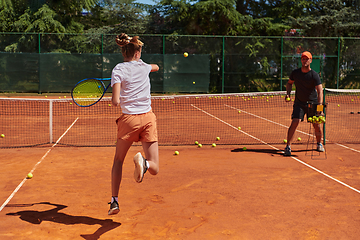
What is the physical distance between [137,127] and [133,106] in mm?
187

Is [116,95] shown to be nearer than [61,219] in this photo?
Yes

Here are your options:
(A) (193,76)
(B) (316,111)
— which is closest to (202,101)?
(A) (193,76)

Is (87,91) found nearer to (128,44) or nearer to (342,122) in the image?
(128,44)

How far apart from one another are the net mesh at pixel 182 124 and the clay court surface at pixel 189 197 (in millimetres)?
1479

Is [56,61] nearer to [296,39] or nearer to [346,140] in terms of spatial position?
[296,39]

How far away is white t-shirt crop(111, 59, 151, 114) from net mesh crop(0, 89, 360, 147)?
4.33 meters

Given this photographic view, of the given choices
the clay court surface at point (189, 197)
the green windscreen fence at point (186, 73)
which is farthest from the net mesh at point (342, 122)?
the green windscreen fence at point (186, 73)

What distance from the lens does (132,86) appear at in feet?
11.2

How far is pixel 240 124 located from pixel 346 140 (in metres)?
3.04

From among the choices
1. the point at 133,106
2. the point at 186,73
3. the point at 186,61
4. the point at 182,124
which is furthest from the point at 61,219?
the point at 186,61

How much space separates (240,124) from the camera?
10.7m

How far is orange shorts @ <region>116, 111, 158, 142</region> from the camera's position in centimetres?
341

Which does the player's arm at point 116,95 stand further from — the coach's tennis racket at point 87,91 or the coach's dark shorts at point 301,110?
the coach's dark shorts at point 301,110

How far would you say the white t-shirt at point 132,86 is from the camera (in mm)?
→ 3381
